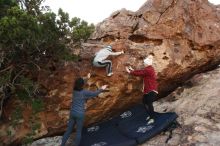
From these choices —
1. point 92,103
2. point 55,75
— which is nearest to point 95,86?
point 92,103

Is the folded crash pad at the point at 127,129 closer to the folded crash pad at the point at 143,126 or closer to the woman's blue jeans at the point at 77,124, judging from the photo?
the folded crash pad at the point at 143,126

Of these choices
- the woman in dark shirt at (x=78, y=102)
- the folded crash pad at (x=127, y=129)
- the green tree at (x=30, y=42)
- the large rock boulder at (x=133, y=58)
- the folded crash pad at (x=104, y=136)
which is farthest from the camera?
the large rock boulder at (x=133, y=58)

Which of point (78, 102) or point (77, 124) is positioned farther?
point (77, 124)

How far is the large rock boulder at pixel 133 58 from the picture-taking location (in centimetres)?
1084

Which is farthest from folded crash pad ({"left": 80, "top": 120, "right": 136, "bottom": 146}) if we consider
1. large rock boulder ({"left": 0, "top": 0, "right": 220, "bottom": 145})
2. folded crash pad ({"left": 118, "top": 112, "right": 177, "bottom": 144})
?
large rock boulder ({"left": 0, "top": 0, "right": 220, "bottom": 145})

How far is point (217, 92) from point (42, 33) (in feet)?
18.6

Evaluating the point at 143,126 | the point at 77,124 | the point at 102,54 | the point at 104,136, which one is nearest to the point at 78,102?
the point at 77,124

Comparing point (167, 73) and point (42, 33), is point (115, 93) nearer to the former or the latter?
point (167, 73)

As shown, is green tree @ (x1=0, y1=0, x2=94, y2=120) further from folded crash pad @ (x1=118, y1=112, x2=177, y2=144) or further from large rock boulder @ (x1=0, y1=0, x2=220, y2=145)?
folded crash pad @ (x1=118, y1=112, x2=177, y2=144)

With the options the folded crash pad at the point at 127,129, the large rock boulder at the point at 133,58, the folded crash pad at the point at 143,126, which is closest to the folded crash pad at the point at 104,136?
the folded crash pad at the point at 127,129

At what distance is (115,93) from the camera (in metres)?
11.3

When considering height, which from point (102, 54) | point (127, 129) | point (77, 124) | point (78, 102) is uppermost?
point (102, 54)

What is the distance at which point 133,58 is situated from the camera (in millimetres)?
11461

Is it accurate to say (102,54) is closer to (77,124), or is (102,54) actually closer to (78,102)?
(78,102)
